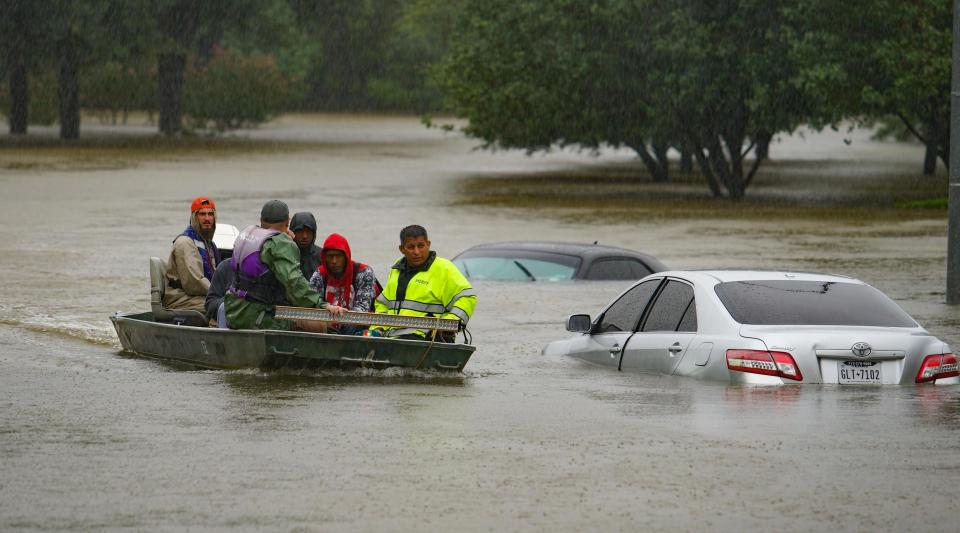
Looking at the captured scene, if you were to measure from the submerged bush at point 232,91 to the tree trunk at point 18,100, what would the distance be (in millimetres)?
10118

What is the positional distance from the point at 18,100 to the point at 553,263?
60.1 m

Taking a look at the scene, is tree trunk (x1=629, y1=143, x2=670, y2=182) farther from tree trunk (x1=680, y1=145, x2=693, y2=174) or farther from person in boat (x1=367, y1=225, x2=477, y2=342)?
person in boat (x1=367, y1=225, x2=477, y2=342)

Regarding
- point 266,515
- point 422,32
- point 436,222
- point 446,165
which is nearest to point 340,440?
point 266,515

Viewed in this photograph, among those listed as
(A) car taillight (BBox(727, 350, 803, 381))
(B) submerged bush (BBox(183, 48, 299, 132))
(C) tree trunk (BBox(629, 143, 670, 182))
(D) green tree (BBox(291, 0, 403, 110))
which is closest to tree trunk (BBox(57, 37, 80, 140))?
(B) submerged bush (BBox(183, 48, 299, 132))

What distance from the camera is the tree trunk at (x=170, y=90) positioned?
7838 cm

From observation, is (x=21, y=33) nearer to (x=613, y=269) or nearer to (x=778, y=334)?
(x=613, y=269)

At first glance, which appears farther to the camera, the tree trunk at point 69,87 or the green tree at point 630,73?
the tree trunk at point 69,87

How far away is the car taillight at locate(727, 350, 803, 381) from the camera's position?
1109 centimetres

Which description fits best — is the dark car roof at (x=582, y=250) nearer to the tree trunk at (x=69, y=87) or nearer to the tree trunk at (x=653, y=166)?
the tree trunk at (x=653, y=166)

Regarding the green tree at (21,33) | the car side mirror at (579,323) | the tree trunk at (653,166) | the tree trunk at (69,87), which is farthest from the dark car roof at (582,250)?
the tree trunk at (69,87)

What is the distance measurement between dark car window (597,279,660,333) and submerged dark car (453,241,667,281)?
9.31 meters

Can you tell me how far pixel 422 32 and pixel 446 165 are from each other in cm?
6449

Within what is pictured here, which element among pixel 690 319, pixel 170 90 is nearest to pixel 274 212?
pixel 690 319

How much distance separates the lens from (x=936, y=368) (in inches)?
448
